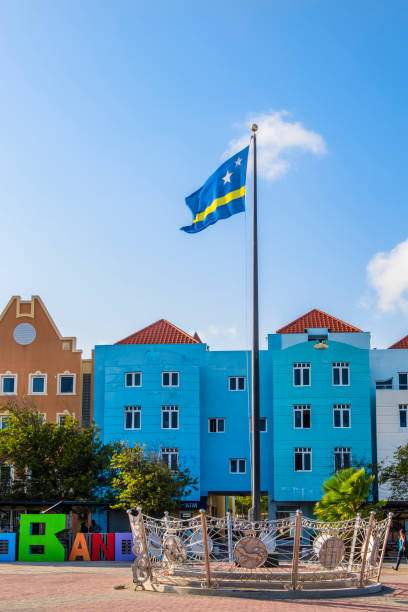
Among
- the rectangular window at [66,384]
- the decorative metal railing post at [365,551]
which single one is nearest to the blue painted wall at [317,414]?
the rectangular window at [66,384]

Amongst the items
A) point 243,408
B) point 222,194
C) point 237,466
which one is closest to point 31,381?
point 243,408

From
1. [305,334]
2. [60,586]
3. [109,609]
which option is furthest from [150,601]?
[305,334]

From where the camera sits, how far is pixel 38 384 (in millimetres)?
49938

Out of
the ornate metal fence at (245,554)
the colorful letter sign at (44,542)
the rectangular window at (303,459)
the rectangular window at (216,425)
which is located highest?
the rectangular window at (216,425)

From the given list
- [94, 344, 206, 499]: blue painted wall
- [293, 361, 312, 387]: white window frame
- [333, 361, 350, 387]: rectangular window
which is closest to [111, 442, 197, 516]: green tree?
[94, 344, 206, 499]: blue painted wall

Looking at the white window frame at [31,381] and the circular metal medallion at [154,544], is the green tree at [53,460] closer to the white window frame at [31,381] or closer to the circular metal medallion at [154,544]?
the white window frame at [31,381]

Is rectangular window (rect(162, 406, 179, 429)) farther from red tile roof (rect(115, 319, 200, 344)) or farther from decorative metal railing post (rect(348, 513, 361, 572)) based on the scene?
decorative metal railing post (rect(348, 513, 361, 572))

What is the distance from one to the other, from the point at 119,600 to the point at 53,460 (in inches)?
1099

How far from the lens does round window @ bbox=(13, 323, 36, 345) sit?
5066 cm

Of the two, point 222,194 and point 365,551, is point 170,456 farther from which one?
point 365,551

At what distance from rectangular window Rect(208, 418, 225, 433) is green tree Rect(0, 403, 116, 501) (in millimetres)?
7026

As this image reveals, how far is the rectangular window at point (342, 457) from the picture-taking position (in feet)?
149

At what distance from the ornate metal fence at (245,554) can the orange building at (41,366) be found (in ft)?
104

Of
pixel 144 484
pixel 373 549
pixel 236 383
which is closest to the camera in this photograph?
pixel 373 549
